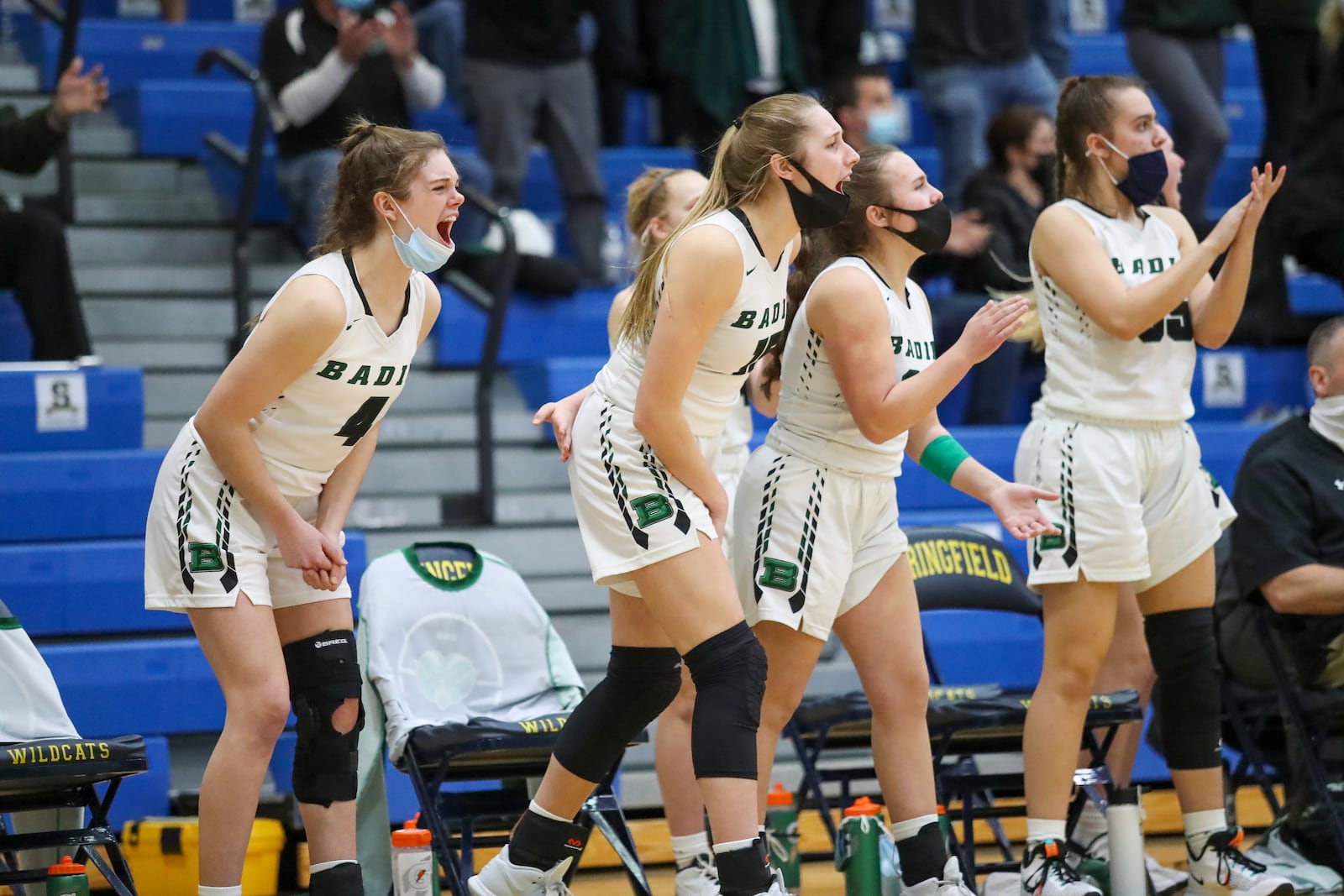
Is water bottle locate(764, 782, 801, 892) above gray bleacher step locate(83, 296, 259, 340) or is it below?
below

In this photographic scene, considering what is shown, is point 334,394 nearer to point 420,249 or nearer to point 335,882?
point 420,249

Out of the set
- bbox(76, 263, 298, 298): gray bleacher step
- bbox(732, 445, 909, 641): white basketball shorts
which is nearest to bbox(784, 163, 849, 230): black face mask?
bbox(732, 445, 909, 641): white basketball shorts

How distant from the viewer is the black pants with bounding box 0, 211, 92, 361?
6039mm

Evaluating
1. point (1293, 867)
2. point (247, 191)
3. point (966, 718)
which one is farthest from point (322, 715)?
point (247, 191)

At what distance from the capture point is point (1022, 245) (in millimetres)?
6965

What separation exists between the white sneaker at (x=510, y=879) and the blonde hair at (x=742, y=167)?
1093 millimetres

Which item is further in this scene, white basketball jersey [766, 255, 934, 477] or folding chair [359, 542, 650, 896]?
folding chair [359, 542, 650, 896]

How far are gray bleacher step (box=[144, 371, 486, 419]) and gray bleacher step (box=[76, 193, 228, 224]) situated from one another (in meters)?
0.89

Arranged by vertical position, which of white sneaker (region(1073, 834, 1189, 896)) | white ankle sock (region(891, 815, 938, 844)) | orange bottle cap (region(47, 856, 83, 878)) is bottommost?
white sneaker (region(1073, 834, 1189, 896))

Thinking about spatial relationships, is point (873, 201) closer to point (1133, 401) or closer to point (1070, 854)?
point (1133, 401)

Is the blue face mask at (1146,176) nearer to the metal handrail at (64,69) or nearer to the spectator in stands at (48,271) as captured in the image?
the spectator in stands at (48,271)

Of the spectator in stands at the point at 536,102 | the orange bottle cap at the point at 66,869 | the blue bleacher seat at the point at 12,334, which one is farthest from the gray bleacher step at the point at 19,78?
the orange bottle cap at the point at 66,869

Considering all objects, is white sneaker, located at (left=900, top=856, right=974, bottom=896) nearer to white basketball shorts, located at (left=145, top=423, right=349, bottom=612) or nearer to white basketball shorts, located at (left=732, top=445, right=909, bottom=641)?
white basketball shorts, located at (left=732, top=445, right=909, bottom=641)

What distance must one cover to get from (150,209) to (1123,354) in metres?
4.41
